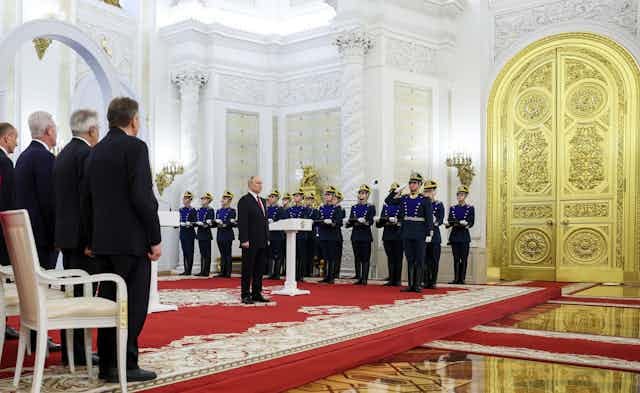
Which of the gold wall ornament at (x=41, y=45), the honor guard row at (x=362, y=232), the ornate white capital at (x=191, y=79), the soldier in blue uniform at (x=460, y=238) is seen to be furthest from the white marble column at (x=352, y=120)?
the gold wall ornament at (x=41, y=45)

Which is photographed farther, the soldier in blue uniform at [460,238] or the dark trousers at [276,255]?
the dark trousers at [276,255]

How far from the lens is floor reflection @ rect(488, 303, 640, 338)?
677 cm

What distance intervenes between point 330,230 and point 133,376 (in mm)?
8018

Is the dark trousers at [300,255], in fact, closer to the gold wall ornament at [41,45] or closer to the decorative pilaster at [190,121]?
the decorative pilaster at [190,121]

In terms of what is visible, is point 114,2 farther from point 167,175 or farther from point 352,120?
point 352,120

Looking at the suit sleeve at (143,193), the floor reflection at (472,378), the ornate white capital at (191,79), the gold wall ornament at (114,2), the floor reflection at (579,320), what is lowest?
the floor reflection at (579,320)

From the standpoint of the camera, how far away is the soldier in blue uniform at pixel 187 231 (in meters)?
13.0

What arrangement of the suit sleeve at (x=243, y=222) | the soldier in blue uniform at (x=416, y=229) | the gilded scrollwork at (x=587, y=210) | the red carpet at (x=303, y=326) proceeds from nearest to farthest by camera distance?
the red carpet at (x=303, y=326), the suit sleeve at (x=243, y=222), the soldier in blue uniform at (x=416, y=229), the gilded scrollwork at (x=587, y=210)

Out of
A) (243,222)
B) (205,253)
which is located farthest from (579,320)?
(205,253)

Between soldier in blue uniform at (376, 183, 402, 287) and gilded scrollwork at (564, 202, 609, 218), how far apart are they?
3.88 meters

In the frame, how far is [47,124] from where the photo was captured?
15.5ft

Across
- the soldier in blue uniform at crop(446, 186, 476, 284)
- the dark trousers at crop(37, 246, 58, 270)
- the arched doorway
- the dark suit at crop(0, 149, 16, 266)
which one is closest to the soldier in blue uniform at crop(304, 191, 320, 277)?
the soldier in blue uniform at crop(446, 186, 476, 284)

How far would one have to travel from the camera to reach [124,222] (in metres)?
3.81

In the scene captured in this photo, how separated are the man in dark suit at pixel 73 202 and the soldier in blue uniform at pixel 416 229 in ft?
19.4
